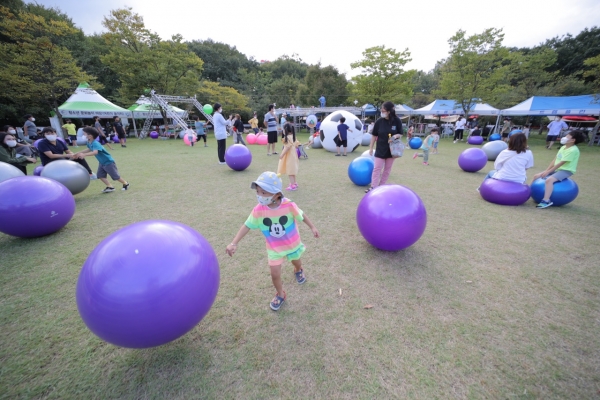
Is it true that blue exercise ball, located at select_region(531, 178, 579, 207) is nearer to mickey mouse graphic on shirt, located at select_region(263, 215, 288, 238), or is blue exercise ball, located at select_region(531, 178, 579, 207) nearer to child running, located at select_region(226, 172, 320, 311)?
child running, located at select_region(226, 172, 320, 311)

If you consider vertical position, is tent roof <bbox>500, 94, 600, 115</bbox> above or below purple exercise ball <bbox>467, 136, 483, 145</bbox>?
above

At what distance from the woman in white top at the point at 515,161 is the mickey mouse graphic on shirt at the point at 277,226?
242 inches

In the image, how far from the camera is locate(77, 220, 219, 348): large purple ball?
6.12ft

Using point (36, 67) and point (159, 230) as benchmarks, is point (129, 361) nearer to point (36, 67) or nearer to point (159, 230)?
point (159, 230)

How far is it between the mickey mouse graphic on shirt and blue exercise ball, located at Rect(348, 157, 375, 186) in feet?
17.2

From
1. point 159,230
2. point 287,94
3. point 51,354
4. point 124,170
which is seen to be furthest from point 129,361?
point 287,94

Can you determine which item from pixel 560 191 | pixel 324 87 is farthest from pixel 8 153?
pixel 324 87

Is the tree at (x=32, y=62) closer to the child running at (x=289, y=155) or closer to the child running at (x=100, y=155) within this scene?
the child running at (x=100, y=155)

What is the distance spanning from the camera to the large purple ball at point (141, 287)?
187 centimetres

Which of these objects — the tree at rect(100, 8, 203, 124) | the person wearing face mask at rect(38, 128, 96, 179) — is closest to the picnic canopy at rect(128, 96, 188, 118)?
the tree at rect(100, 8, 203, 124)

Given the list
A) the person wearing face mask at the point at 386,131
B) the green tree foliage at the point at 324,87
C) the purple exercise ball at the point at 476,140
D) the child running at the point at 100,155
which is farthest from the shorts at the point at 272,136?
the green tree foliage at the point at 324,87

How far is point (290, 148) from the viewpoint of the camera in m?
6.91

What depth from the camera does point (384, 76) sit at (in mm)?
27094

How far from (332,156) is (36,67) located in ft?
77.4
